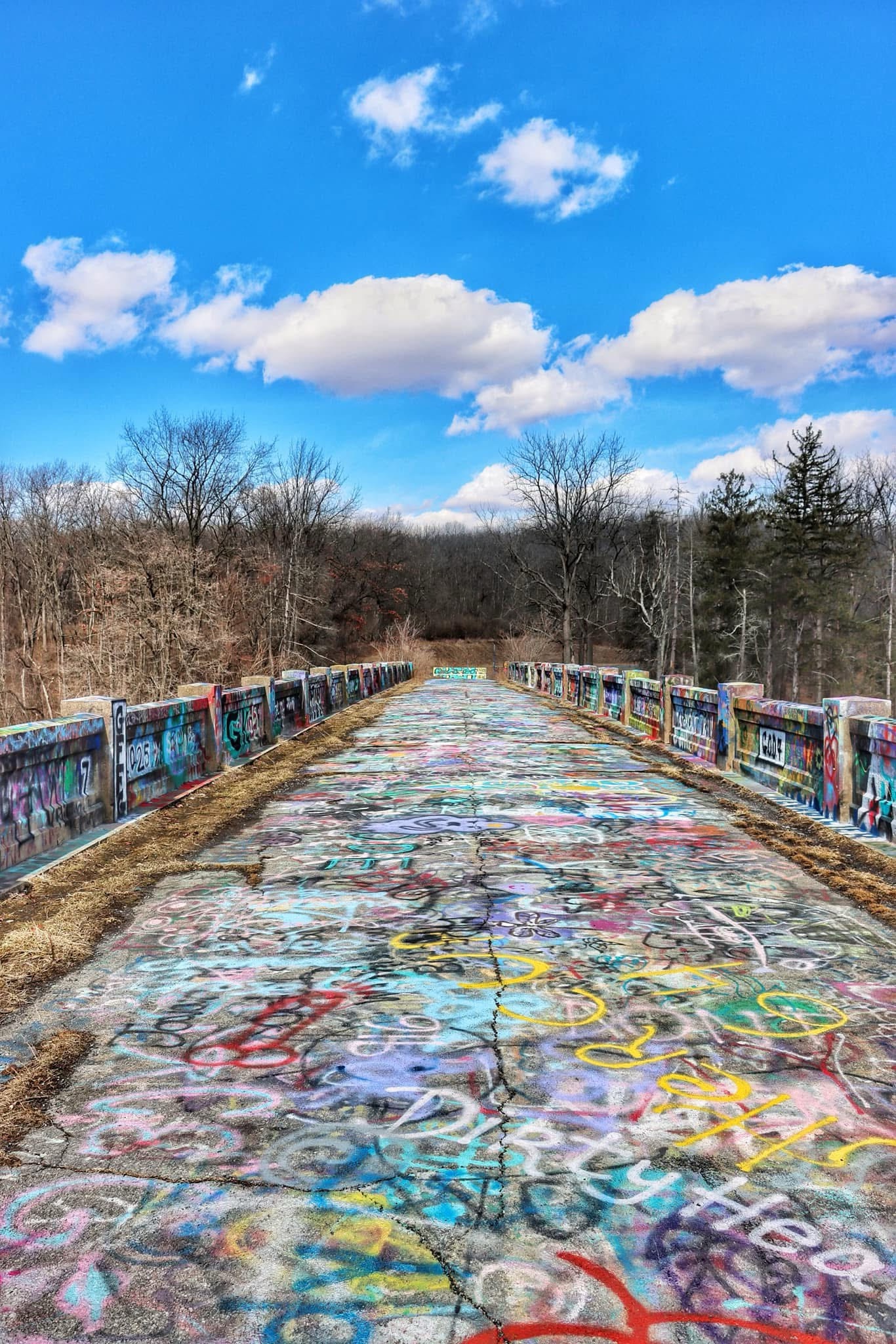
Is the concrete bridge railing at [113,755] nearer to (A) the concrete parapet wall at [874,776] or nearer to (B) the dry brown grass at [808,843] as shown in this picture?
(B) the dry brown grass at [808,843]

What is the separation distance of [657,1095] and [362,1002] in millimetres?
1443

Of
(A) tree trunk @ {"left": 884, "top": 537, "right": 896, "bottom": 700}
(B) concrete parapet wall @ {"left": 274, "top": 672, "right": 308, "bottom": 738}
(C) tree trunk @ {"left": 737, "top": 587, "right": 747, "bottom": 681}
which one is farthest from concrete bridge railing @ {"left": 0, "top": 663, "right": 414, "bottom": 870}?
(A) tree trunk @ {"left": 884, "top": 537, "right": 896, "bottom": 700}

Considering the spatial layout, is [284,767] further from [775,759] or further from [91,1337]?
[91,1337]

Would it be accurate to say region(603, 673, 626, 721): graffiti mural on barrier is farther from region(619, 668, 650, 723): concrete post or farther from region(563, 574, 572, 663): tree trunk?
region(563, 574, 572, 663): tree trunk

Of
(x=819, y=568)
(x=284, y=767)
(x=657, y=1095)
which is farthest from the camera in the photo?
(x=819, y=568)

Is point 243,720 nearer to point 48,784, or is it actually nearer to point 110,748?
point 110,748

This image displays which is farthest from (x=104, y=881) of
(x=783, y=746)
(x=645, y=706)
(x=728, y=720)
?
(x=645, y=706)

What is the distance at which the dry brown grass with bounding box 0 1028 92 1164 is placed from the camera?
9.52 feet

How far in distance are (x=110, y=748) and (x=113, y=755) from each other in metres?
0.10

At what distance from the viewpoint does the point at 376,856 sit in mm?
6895

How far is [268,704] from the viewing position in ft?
50.0

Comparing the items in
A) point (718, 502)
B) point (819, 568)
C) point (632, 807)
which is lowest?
point (632, 807)

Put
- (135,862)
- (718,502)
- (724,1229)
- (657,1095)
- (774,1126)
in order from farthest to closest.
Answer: (718,502), (135,862), (657,1095), (774,1126), (724,1229)

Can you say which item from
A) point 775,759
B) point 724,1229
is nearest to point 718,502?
point 775,759
